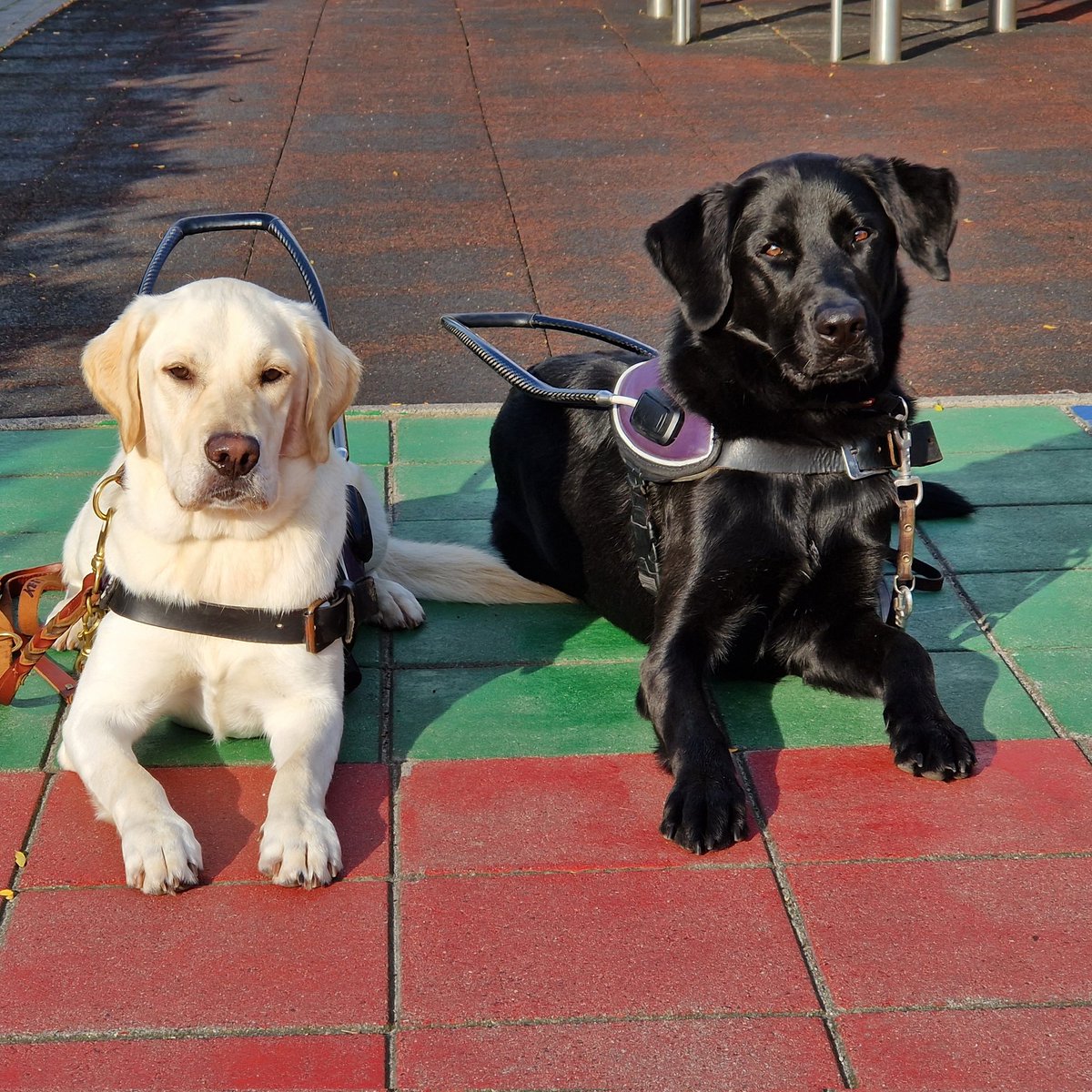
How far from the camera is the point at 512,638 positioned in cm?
420

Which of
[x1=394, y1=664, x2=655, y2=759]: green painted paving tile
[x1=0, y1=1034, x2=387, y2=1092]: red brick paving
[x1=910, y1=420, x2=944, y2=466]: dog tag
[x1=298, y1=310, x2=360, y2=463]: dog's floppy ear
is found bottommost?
[x1=394, y1=664, x2=655, y2=759]: green painted paving tile

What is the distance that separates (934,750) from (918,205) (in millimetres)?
1451

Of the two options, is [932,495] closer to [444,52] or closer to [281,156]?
[281,156]

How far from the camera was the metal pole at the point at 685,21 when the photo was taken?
1554cm

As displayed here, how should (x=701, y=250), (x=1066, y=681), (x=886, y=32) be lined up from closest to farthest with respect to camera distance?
(x=701, y=250), (x=1066, y=681), (x=886, y=32)

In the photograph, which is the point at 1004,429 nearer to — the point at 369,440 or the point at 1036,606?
the point at 1036,606

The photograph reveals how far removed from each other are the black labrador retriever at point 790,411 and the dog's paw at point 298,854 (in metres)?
0.90

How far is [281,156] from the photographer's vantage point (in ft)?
37.6

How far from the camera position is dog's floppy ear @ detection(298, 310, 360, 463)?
3.38 m

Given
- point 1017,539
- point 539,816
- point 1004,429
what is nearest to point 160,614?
point 539,816

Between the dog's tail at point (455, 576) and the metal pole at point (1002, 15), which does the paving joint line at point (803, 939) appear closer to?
the dog's tail at point (455, 576)

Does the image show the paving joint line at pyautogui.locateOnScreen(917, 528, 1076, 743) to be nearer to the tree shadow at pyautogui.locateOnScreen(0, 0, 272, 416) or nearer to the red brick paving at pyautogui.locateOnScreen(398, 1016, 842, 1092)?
the red brick paving at pyautogui.locateOnScreen(398, 1016, 842, 1092)

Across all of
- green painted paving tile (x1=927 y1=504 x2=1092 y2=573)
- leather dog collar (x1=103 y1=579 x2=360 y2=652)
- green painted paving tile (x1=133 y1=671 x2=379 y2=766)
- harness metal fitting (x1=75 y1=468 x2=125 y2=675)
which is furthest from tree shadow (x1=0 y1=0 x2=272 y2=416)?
green painted paving tile (x1=927 y1=504 x2=1092 y2=573)

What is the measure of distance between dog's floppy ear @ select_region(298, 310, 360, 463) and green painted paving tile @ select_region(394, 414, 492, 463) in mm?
2058
